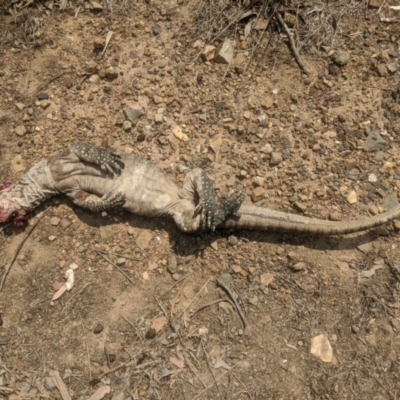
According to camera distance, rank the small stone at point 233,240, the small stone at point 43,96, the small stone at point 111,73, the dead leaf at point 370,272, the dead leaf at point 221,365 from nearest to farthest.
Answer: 1. the dead leaf at point 221,365
2. the dead leaf at point 370,272
3. the small stone at point 233,240
4. the small stone at point 111,73
5. the small stone at point 43,96

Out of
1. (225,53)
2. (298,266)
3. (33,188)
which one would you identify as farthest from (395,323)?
(33,188)

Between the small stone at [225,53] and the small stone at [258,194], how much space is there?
1990 millimetres

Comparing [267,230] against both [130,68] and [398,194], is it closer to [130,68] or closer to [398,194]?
[398,194]

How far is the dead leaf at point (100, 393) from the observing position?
224 inches

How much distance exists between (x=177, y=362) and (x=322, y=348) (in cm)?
194

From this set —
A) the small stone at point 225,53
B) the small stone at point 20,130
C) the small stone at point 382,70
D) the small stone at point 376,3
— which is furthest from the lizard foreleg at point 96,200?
the small stone at point 376,3

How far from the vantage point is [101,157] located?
5.87m

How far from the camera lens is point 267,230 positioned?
18.9 feet

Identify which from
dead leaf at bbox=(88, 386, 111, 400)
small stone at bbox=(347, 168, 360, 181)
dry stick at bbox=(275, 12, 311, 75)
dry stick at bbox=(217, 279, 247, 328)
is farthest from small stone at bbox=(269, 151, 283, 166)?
dead leaf at bbox=(88, 386, 111, 400)

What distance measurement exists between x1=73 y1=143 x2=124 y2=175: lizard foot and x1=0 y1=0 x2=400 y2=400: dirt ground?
42 centimetres

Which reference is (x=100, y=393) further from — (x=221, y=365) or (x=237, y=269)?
(x=237, y=269)

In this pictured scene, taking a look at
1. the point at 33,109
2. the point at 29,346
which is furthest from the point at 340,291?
the point at 33,109

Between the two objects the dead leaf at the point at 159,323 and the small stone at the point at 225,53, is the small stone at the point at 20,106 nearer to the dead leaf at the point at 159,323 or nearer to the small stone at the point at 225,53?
the small stone at the point at 225,53

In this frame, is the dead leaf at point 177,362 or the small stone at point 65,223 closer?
the dead leaf at point 177,362
